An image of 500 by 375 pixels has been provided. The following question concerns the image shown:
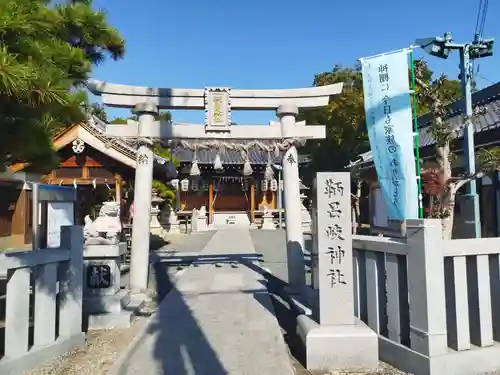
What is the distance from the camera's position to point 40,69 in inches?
118

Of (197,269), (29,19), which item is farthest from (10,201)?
(29,19)

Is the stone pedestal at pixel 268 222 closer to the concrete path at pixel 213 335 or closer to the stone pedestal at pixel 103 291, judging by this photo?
the concrete path at pixel 213 335

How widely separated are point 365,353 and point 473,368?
3.49ft

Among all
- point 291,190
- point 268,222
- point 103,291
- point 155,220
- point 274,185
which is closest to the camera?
point 103,291

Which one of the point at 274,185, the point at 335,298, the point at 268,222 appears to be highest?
the point at 274,185

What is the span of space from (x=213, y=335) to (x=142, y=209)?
124 inches

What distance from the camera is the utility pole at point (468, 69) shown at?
8.75 metres

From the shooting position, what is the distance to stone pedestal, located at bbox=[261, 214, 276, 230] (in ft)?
81.4

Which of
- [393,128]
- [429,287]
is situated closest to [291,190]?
[393,128]

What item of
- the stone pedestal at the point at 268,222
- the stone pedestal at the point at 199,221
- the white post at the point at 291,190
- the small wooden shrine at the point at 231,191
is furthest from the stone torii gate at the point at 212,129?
the small wooden shrine at the point at 231,191

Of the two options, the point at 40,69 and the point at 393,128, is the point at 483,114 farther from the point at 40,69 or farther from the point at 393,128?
the point at 40,69

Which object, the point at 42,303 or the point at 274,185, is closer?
the point at 42,303

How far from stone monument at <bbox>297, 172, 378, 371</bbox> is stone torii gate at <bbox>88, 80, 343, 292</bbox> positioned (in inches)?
123

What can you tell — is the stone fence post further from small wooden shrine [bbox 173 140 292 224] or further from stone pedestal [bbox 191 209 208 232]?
small wooden shrine [bbox 173 140 292 224]
